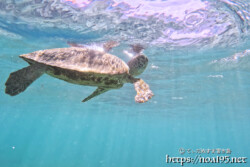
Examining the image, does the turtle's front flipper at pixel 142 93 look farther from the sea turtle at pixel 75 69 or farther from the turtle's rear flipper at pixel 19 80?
the turtle's rear flipper at pixel 19 80

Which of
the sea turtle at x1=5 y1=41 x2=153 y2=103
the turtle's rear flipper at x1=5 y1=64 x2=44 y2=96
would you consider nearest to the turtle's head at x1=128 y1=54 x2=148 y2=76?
the sea turtle at x1=5 y1=41 x2=153 y2=103

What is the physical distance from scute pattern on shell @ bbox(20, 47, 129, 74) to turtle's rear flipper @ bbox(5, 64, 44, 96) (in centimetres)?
36

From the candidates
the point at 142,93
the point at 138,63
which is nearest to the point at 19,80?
the point at 142,93

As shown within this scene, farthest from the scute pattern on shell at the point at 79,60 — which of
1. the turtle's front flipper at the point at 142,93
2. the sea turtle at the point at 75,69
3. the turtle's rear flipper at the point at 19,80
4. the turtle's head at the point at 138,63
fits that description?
the turtle's head at the point at 138,63

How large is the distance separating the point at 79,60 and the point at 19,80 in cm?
158

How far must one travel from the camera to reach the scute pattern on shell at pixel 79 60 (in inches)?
178

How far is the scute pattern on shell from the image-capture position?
452cm

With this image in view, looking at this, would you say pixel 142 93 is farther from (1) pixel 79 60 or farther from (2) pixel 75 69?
(1) pixel 79 60

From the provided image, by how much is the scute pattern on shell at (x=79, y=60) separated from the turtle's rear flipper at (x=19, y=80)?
14.1 inches

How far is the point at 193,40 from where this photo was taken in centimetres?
1239

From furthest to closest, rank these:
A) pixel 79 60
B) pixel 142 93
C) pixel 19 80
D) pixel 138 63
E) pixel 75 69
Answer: pixel 138 63 < pixel 79 60 < pixel 142 93 < pixel 19 80 < pixel 75 69

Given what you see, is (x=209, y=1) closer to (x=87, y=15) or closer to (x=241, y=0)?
(x=241, y=0)

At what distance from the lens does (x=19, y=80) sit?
15.0ft

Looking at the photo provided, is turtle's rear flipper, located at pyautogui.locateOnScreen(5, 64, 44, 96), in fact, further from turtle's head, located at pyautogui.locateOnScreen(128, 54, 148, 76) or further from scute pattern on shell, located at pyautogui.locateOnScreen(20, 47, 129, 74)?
turtle's head, located at pyautogui.locateOnScreen(128, 54, 148, 76)
